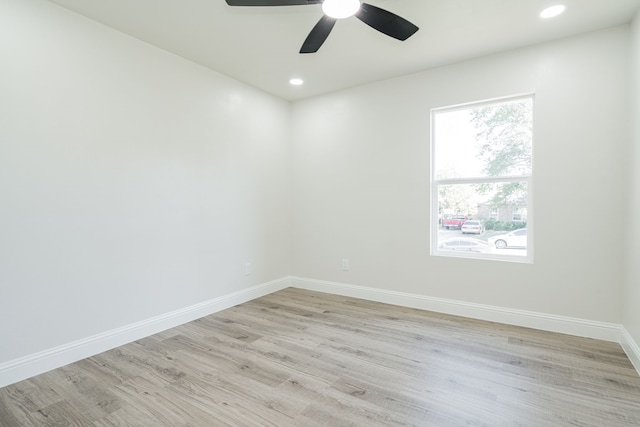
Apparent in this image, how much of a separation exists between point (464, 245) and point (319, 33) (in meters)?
2.52

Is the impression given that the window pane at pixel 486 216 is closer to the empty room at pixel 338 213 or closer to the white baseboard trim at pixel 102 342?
the empty room at pixel 338 213

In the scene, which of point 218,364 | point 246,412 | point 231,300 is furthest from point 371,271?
point 246,412

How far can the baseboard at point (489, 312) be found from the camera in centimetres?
270

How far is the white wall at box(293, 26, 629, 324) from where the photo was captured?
2.66 m

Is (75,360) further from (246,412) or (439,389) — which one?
(439,389)

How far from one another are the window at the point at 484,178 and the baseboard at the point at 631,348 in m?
0.85

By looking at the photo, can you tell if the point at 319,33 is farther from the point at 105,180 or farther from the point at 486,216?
the point at 486,216

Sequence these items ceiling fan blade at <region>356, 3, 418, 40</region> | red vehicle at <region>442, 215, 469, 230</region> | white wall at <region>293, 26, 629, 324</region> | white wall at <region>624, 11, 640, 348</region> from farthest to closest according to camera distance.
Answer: red vehicle at <region>442, 215, 469, 230</region>
white wall at <region>293, 26, 629, 324</region>
white wall at <region>624, 11, 640, 348</region>
ceiling fan blade at <region>356, 3, 418, 40</region>

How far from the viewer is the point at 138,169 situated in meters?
2.79

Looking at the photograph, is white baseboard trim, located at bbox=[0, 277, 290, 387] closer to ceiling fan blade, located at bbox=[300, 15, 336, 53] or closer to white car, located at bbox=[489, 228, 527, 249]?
ceiling fan blade, located at bbox=[300, 15, 336, 53]

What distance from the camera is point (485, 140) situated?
3217mm

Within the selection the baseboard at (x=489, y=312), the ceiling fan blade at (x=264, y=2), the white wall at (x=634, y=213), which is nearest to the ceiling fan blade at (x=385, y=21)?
the ceiling fan blade at (x=264, y=2)

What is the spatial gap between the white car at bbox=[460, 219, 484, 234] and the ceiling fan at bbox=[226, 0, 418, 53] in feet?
6.64

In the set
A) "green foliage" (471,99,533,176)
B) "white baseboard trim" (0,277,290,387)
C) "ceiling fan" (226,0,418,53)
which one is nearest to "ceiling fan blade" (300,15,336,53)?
"ceiling fan" (226,0,418,53)
